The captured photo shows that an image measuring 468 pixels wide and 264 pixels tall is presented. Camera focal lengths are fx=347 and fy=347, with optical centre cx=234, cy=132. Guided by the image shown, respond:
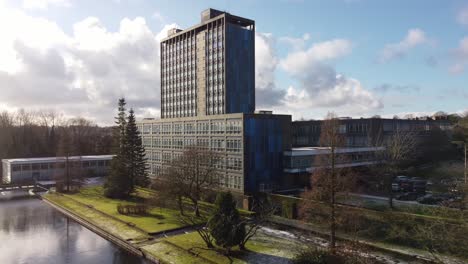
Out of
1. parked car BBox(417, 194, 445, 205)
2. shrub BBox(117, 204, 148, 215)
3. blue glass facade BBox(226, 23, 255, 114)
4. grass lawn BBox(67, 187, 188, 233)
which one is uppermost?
blue glass facade BBox(226, 23, 255, 114)

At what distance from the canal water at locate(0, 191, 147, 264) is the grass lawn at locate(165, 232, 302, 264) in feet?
15.2

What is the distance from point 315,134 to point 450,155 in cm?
2883

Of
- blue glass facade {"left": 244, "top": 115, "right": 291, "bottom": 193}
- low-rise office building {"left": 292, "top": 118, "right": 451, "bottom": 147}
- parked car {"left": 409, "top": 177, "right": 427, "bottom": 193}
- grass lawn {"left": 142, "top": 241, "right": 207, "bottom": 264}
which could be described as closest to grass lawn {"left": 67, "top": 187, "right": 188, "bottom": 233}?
grass lawn {"left": 142, "top": 241, "right": 207, "bottom": 264}

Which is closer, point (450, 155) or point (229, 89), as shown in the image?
point (450, 155)

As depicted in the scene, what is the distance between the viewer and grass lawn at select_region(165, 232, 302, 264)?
28125 mm

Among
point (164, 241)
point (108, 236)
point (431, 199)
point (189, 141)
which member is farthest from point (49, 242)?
point (431, 199)

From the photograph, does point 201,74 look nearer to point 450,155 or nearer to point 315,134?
point 315,134

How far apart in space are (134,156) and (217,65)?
35958 mm

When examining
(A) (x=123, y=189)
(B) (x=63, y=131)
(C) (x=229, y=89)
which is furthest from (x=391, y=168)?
(B) (x=63, y=131)

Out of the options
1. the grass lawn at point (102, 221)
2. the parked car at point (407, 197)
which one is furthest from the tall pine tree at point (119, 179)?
the parked car at point (407, 197)

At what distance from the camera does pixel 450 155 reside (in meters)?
72.6

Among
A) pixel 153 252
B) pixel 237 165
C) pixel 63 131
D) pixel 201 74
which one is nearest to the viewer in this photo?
pixel 153 252

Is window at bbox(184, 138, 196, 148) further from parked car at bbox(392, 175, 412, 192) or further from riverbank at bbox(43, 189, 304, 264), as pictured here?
parked car at bbox(392, 175, 412, 192)

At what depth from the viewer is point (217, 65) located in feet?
286
